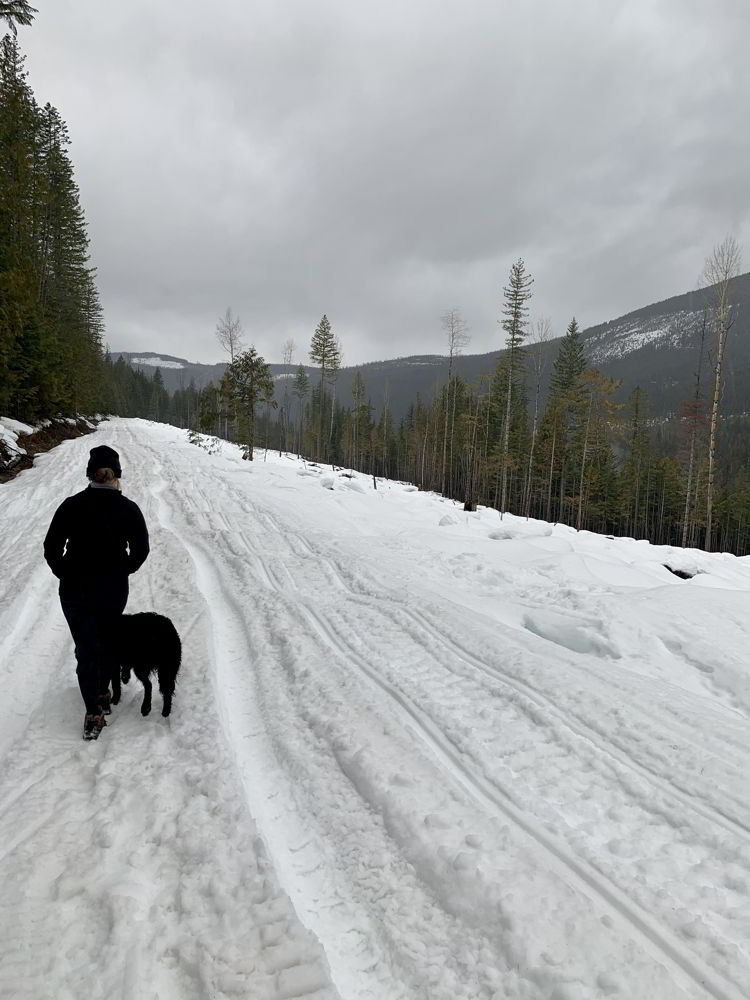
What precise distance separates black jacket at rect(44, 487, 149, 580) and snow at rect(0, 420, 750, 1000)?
1278 mm

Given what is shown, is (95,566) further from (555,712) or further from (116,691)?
(555,712)

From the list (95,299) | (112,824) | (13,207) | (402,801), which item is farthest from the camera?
(95,299)

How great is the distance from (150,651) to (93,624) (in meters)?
0.48

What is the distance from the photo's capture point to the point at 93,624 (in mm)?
3588

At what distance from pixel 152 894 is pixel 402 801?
140cm

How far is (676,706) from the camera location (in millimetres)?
4031

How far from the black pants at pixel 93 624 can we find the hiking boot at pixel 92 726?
0.05 meters

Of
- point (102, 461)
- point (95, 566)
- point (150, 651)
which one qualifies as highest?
point (102, 461)

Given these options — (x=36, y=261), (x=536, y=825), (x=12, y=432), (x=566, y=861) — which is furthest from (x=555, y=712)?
(x=36, y=261)

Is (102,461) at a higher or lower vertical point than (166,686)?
higher

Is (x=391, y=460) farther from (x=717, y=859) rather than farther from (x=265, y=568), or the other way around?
(x=717, y=859)

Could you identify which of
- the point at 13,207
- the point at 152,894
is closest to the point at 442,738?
the point at 152,894

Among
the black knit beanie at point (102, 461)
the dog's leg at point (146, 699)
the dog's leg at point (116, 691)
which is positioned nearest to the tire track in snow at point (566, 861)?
the dog's leg at point (146, 699)

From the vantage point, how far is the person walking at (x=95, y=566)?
137 inches
